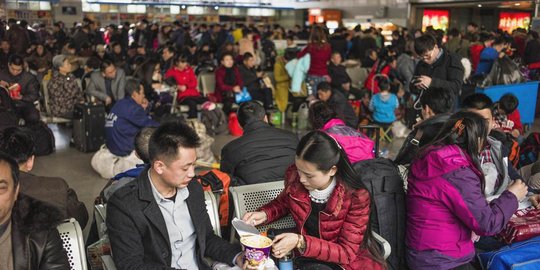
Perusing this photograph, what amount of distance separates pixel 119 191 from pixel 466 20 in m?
21.7

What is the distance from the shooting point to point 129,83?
600 cm

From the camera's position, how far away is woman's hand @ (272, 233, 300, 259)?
7.81 feet

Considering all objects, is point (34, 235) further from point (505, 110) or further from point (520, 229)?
point (505, 110)

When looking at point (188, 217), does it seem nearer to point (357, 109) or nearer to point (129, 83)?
point (129, 83)

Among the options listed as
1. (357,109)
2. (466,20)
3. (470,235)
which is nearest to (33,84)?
(357,109)

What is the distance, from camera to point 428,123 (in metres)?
3.55

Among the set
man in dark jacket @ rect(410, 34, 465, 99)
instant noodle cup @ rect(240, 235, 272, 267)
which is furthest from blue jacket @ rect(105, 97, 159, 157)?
instant noodle cup @ rect(240, 235, 272, 267)

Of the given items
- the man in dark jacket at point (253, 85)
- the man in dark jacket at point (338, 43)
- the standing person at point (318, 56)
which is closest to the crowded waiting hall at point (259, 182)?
the man in dark jacket at point (253, 85)

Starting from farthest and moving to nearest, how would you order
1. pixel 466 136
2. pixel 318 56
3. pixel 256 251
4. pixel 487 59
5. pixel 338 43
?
pixel 338 43 → pixel 487 59 → pixel 318 56 → pixel 466 136 → pixel 256 251

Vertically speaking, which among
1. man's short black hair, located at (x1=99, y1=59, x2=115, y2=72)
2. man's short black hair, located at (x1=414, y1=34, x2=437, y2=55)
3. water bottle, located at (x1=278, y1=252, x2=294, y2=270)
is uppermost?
man's short black hair, located at (x1=414, y1=34, x2=437, y2=55)

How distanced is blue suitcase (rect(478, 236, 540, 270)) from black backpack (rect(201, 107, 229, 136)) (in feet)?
18.3

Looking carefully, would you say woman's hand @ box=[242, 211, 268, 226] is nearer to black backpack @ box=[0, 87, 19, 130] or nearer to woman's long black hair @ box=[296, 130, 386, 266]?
woman's long black hair @ box=[296, 130, 386, 266]

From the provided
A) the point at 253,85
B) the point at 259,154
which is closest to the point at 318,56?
the point at 253,85

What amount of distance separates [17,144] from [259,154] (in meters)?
1.61
